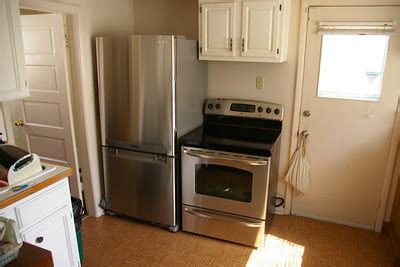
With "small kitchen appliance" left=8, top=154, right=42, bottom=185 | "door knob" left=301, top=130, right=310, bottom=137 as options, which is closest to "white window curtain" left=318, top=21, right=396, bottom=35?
"door knob" left=301, top=130, right=310, bottom=137

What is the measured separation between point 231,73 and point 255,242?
1.55 metres

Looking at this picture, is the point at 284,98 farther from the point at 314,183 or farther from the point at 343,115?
the point at 314,183

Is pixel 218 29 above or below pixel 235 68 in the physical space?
above

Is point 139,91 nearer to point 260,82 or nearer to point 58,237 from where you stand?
point 260,82

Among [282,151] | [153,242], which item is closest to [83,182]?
[153,242]

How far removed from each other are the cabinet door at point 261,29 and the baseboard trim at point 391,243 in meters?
1.76

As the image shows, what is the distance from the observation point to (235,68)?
9.76 feet

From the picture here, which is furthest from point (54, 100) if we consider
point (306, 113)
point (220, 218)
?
point (306, 113)

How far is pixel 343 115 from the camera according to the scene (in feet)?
8.91

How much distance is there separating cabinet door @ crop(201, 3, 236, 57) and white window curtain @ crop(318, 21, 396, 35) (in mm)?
763

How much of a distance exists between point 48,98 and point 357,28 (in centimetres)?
278

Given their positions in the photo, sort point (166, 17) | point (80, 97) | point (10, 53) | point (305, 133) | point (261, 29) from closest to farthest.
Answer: point (10, 53), point (261, 29), point (80, 97), point (305, 133), point (166, 17)

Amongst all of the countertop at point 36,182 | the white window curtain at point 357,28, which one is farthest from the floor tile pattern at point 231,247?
the white window curtain at point 357,28

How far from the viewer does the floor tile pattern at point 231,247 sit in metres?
2.45
